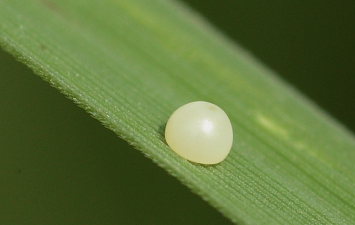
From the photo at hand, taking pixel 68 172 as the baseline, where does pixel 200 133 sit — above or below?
above

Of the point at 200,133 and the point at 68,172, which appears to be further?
the point at 68,172

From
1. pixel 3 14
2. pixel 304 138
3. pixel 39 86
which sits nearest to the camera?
pixel 3 14

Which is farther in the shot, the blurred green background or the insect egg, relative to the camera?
the blurred green background

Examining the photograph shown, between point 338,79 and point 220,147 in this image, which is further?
point 338,79

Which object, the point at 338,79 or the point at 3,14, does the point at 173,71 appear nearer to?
the point at 3,14

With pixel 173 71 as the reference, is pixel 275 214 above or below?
below

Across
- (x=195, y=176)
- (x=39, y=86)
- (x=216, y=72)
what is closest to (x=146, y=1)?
(x=216, y=72)

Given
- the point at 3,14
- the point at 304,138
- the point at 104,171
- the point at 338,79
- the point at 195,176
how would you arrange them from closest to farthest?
the point at 195,176 < the point at 3,14 < the point at 304,138 < the point at 104,171 < the point at 338,79

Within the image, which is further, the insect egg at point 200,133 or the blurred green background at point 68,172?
the blurred green background at point 68,172
